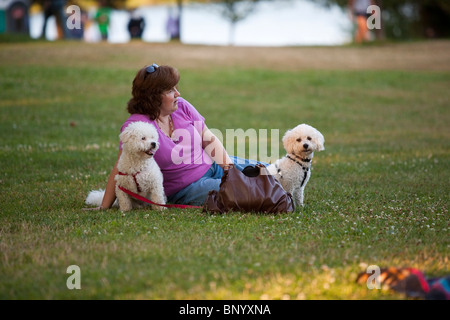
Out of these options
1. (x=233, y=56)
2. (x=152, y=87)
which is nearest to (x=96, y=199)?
(x=152, y=87)

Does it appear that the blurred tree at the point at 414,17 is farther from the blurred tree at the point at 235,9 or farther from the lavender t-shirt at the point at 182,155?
the lavender t-shirt at the point at 182,155

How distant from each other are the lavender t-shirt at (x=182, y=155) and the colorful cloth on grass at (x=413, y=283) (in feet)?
10.5

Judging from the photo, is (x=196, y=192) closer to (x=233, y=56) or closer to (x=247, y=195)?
(x=247, y=195)

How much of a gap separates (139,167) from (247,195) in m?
1.30

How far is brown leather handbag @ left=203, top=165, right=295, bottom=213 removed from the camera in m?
6.70

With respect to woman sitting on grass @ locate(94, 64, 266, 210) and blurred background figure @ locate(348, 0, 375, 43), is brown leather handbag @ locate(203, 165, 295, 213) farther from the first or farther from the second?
blurred background figure @ locate(348, 0, 375, 43)

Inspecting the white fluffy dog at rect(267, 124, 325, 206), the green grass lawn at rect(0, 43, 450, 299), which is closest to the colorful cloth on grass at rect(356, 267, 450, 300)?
the green grass lawn at rect(0, 43, 450, 299)

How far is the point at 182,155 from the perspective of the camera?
725cm

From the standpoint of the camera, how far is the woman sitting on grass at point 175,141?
6887mm

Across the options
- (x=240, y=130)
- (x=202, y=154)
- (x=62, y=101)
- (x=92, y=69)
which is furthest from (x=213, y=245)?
(x=92, y=69)

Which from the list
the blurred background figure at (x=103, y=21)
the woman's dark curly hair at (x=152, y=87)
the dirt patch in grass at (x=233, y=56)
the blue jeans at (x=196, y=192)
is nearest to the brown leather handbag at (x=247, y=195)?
the blue jeans at (x=196, y=192)

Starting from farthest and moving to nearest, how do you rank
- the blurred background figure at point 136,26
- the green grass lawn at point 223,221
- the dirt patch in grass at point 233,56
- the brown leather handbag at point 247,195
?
the blurred background figure at point 136,26 < the dirt patch in grass at point 233,56 < the brown leather handbag at point 247,195 < the green grass lawn at point 223,221

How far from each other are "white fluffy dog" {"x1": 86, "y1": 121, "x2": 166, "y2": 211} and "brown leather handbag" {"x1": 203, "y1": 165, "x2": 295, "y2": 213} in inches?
A: 25.9

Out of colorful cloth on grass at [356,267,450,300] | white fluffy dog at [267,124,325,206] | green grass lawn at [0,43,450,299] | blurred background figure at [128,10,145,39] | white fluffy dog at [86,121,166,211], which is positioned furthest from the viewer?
blurred background figure at [128,10,145,39]
